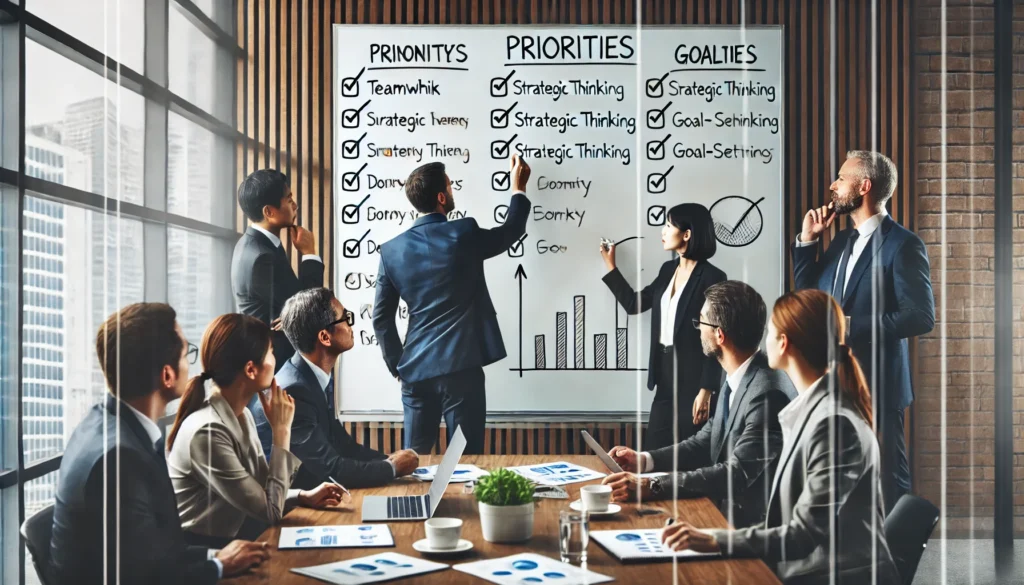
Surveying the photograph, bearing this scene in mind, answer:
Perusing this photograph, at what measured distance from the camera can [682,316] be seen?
302 cm

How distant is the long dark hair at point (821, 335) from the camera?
243 cm

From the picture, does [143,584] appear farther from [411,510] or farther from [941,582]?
[941,582]

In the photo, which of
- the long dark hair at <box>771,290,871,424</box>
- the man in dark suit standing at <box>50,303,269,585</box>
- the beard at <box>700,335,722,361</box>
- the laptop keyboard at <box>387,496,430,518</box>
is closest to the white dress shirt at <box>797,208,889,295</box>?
the long dark hair at <box>771,290,871,424</box>

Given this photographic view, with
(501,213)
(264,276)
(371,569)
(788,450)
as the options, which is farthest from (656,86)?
(371,569)

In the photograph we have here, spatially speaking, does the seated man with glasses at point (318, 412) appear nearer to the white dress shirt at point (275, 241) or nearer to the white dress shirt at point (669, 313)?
the white dress shirt at point (275, 241)

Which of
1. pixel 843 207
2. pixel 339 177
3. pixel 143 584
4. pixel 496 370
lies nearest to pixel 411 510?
pixel 143 584

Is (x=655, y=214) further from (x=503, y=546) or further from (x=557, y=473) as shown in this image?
(x=503, y=546)

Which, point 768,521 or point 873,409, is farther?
point 873,409

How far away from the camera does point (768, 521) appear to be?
217cm

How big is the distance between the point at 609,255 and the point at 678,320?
37cm

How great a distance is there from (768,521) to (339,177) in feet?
6.54

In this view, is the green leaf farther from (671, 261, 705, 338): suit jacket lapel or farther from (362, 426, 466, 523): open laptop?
(671, 261, 705, 338): suit jacket lapel

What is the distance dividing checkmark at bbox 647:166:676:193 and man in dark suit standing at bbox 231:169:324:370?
1.33m

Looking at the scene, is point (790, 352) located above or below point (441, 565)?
above
